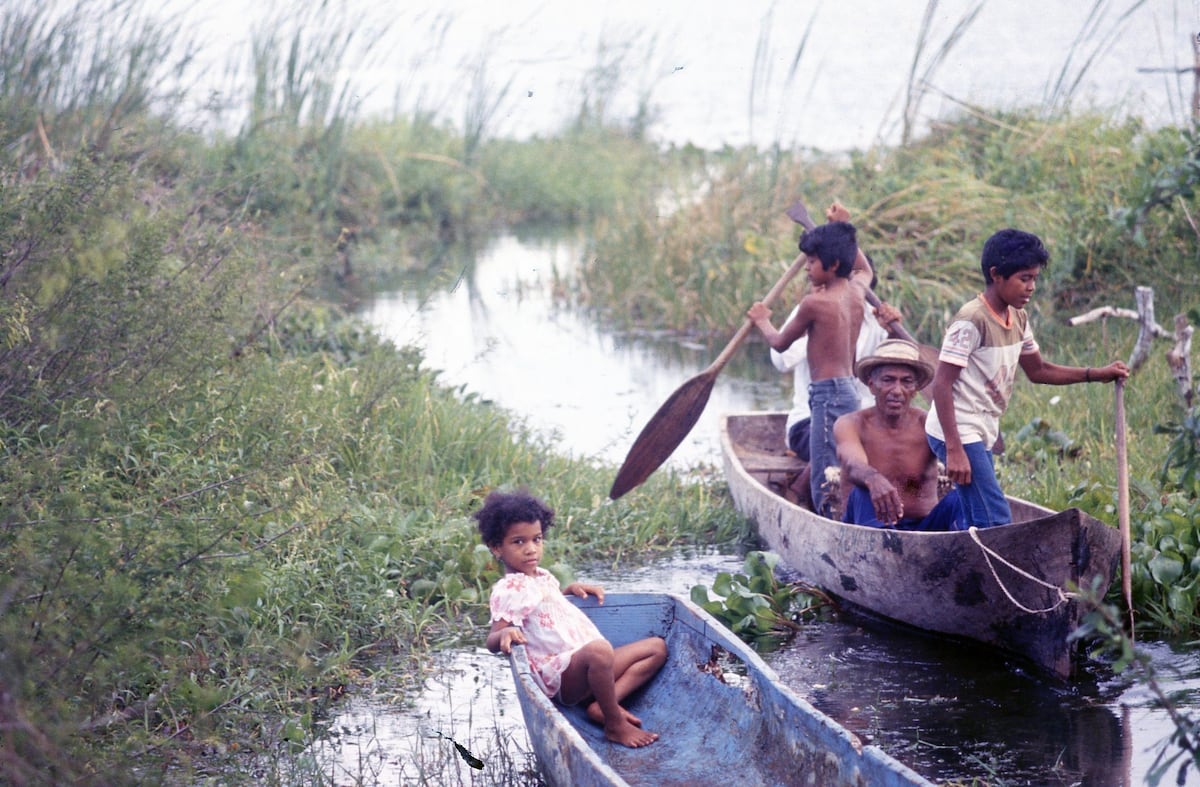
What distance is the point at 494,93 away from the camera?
13820 millimetres

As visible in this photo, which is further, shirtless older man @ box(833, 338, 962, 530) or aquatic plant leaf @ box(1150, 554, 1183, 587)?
shirtless older man @ box(833, 338, 962, 530)

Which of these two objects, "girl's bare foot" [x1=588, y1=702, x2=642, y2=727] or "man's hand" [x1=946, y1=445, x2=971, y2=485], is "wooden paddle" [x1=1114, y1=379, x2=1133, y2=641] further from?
"girl's bare foot" [x1=588, y1=702, x2=642, y2=727]

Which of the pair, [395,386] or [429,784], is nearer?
[429,784]

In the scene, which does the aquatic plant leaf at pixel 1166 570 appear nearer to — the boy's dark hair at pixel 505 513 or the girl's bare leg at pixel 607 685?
the girl's bare leg at pixel 607 685

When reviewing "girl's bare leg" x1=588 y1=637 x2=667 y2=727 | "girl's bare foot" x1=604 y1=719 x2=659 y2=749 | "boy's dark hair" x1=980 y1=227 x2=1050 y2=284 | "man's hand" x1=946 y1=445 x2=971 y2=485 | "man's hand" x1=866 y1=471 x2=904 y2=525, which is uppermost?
"boy's dark hair" x1=980 y1=227 x2=1050 y2=284


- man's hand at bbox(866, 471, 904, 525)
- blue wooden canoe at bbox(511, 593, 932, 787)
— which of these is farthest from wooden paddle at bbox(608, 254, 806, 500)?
blue wooden canoe at bbox(511, 593, 932, 787)

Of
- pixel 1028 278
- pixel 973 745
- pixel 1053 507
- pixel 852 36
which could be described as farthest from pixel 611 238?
pixel 852 36

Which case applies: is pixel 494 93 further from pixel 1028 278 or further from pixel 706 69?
pixel 1028 278

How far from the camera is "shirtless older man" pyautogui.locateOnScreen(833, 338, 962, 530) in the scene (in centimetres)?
470

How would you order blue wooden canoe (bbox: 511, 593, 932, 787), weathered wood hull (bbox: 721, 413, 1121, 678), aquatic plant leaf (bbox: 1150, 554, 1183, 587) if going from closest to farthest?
blue wooden canoe (bbox: 511, 593, 932, 787) → weathered wood hull (bbox: 721, 413, 1121, 678) → aquatic plant leaf (bbox: 1150, 554, 1183, 587)

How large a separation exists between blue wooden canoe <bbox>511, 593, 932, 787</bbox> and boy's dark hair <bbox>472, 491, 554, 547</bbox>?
35 cm

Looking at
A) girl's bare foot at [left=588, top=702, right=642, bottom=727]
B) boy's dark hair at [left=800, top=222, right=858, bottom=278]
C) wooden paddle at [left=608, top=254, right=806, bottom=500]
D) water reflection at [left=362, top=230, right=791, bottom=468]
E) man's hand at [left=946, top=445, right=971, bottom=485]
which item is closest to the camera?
girl's bare foot at [left=588, top=702, right=642, bottom=727]

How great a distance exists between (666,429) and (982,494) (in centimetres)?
189

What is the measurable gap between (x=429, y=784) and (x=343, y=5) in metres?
8.47
